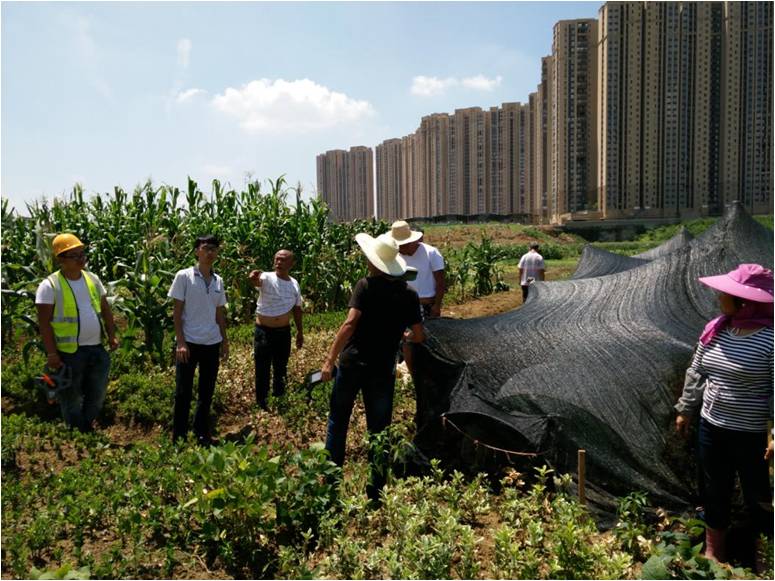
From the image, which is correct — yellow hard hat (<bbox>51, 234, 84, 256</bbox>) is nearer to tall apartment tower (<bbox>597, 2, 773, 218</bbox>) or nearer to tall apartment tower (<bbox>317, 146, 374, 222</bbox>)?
tall apartment tower (<bbox>597, 2, 773, 218</bbox>)

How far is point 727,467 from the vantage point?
11.4 feet

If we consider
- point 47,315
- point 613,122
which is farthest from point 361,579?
point 613,122

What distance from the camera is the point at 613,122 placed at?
45906 mm

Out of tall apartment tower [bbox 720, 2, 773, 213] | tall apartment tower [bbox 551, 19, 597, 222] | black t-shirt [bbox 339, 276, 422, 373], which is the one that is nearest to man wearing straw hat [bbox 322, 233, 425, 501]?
black t-shirt [bbox 339, 276, 422, 373]

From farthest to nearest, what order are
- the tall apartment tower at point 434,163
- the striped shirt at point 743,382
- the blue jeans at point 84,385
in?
the tall apartment tower at point 434,163
the blue jeans at point 84,385
the striped shirt at point 743,382

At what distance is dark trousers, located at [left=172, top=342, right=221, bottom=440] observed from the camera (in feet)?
17.5

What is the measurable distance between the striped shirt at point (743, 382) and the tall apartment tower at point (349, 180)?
6992 centimetres

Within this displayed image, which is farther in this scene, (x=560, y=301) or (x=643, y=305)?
(x=560, y=301)

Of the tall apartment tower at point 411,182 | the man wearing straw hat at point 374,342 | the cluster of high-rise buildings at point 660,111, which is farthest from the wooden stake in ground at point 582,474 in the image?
the tall apartment tower at point 411,182

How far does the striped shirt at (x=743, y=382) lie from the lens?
3326 mm

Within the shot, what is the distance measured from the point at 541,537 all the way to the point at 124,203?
10288 millimetres

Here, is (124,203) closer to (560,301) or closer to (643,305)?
(560,301)

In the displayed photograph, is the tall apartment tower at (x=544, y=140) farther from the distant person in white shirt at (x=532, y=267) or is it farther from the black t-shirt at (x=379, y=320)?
the black t-shirt at (x=379, y=320)

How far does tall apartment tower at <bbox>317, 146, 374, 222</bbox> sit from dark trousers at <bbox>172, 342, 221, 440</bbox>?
67.9m
